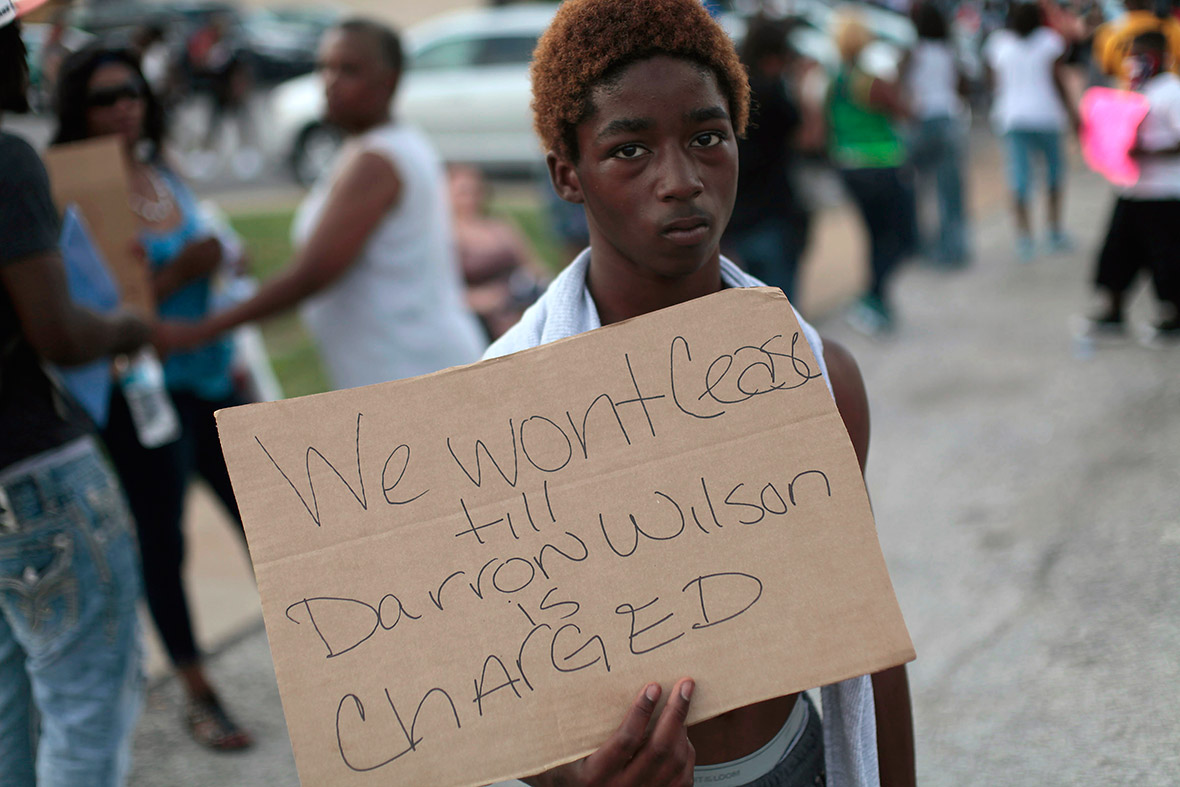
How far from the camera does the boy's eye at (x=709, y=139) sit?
59.4 inches

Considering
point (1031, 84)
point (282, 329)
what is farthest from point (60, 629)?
point (1031, 84)

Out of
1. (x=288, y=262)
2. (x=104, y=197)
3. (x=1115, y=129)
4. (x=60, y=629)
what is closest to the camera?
(x=60, y=629)

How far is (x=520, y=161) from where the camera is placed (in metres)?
12.2

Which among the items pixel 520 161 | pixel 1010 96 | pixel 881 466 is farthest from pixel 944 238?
pixel 520 161

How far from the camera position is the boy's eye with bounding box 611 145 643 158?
58.8 inches

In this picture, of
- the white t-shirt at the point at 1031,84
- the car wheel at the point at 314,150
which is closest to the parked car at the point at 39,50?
the car wheel at the point at 314,150

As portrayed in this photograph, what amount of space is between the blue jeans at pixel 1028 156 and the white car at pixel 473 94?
5.32m

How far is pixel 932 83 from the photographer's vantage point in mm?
7918

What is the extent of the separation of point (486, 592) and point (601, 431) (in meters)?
0.25

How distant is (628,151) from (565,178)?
16cm

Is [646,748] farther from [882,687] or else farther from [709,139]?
[709,139]

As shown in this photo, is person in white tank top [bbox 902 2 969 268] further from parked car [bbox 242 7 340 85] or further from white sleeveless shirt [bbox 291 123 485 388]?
parked car [bbox 242 7 340 85]

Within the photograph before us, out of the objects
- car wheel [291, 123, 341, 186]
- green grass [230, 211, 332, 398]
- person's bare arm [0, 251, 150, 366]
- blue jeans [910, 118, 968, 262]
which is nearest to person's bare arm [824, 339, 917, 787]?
person's bare arm [0, 251, 150, 366]

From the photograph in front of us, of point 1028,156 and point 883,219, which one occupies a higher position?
point 1028,156
